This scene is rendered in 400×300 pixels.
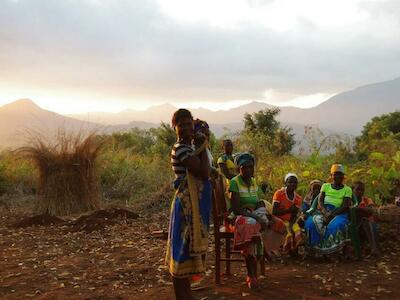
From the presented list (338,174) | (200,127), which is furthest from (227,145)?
(200,127)

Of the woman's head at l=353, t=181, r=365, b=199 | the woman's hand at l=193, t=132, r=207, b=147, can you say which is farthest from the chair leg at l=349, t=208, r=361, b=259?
the woman's hand at l=193, t=132, r=207, b=147

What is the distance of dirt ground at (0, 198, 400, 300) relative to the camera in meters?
4.22


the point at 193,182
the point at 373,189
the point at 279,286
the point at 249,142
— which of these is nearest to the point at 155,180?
the point at 249,142

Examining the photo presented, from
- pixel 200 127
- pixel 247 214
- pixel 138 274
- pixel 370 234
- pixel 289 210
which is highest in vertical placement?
pixel 200 127

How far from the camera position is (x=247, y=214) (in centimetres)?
437

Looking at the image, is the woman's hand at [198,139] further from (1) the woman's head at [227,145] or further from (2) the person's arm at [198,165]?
(1) the woman's head at [227,145]

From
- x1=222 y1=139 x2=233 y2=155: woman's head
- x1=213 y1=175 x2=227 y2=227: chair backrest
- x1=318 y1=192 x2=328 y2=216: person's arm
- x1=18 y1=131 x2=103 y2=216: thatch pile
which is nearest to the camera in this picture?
x1=213 y1=175 x2=227 y2=227: chair backrest

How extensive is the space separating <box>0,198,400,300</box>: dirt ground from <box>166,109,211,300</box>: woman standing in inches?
38.0

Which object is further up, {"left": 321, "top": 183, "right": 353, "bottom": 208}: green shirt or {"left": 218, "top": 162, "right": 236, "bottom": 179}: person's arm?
{"left": 218, "top": 162, "right": 236, "bottom": 179}: person's arm

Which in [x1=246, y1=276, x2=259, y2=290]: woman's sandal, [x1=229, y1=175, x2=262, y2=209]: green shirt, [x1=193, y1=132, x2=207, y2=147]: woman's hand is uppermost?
[x1=193, y1=132, x2=207, y2=147]: woman's hand

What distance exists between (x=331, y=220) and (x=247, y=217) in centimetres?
147

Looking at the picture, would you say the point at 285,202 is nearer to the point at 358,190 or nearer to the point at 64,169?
the point at 358,190

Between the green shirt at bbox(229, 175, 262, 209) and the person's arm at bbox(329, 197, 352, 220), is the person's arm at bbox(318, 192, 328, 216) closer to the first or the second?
the person's arm at bbox(329, 197, 352, 220)

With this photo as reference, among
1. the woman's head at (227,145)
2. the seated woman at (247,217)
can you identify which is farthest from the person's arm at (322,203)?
the woman's head at (227,145)
